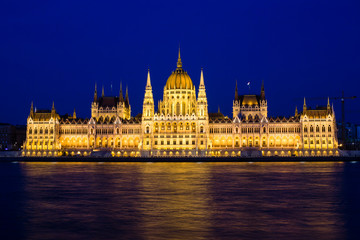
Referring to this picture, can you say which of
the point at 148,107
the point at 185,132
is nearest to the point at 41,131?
the point at 148,107

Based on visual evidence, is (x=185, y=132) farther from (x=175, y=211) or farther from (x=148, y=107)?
(x=175, y=211)

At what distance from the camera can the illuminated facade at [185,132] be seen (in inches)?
5561

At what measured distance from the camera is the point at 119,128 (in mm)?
149000

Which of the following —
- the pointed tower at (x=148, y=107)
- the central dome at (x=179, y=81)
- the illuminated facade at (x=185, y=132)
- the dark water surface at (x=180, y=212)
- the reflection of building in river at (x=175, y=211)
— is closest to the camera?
the dark water surface at (x=180, y=212)

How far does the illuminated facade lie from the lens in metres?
141

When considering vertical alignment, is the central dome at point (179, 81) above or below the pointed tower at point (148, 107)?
above

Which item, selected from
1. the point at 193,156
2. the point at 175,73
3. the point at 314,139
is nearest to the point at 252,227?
the point at 193,156

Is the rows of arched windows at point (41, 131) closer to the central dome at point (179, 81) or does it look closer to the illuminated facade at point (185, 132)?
the illuminated facade at point (185, 132)

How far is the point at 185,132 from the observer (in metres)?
144

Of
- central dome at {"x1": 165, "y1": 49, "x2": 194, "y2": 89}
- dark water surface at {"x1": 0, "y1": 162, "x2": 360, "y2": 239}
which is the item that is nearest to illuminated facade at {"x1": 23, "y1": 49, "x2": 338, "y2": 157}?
central dome at {"x1": 165, "y1": 49, "x2": 194, "y2": 89}

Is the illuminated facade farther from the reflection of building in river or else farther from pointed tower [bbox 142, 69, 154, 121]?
the reflection of building in river

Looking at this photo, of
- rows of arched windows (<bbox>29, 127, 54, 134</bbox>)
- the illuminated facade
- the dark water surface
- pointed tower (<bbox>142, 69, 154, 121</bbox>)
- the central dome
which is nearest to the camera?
the dark water surface

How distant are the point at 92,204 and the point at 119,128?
11427 centimetres

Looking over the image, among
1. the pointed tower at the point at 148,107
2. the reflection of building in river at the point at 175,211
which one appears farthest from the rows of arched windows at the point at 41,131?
the reflection of building in river at the point at 175,211
